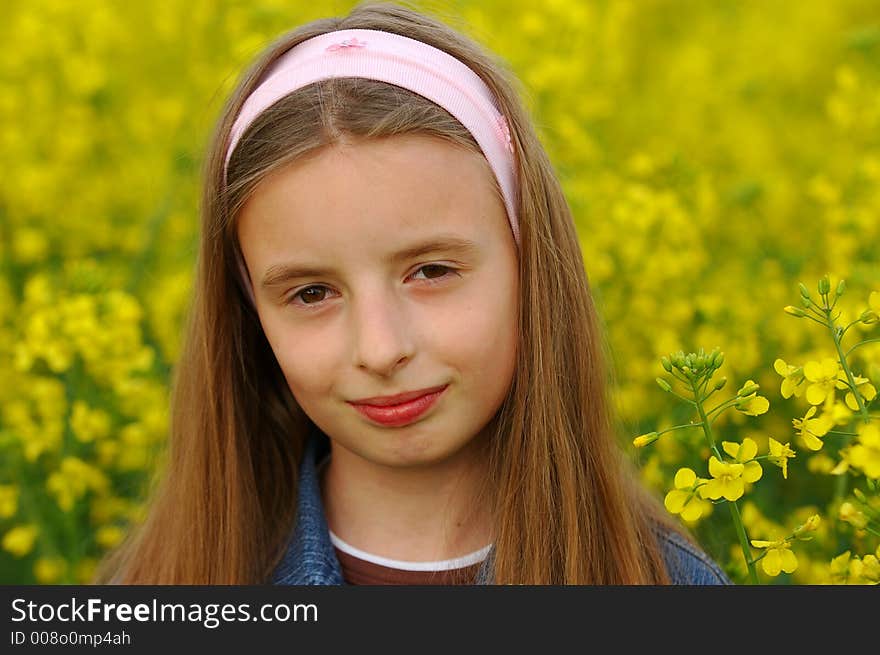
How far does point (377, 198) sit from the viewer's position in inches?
46.6

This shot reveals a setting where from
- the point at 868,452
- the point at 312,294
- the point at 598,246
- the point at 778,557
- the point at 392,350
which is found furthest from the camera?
the point at 598,246

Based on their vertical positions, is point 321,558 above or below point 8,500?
below

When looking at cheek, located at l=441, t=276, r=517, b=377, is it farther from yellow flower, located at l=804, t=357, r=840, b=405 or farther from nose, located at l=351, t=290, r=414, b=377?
yellow flower, located at l=804, t=357, r=840, b=405

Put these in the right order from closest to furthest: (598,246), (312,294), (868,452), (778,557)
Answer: (868,452) < (778,557) < (312,294) < (598,246)

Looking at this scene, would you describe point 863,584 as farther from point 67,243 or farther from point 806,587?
point 67,243

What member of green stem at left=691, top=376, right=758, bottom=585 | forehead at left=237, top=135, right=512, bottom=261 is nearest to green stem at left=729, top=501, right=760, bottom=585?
green stem at left=691, top=376, right=758, bottom=585

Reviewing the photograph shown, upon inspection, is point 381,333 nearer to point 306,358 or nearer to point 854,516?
point 306,358

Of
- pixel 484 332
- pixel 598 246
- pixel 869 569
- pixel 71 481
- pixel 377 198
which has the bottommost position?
pixel 869 569

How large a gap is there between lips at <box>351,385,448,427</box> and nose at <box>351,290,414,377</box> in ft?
0.17

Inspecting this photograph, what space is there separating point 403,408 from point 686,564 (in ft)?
1.55

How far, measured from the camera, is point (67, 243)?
2854 mm

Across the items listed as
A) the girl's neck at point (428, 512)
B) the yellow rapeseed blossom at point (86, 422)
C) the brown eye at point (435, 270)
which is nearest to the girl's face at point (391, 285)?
the brown eye at point (435, 270)

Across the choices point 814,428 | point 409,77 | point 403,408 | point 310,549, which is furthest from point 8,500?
point 814,428

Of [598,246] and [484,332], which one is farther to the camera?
[598,246]
